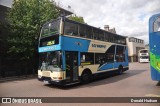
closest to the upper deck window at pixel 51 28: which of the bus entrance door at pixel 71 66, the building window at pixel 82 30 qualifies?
the bus entrance door at pixel 71 66

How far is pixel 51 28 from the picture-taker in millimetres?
11086

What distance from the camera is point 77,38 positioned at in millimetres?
11352

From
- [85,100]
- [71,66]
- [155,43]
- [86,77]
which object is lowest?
[85,100]

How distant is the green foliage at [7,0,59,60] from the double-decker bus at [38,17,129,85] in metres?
6.58

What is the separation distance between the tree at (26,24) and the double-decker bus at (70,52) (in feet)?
21.6

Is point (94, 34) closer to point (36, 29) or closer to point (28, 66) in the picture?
point (36, 29)

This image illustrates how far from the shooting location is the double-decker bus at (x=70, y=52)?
1020 cm

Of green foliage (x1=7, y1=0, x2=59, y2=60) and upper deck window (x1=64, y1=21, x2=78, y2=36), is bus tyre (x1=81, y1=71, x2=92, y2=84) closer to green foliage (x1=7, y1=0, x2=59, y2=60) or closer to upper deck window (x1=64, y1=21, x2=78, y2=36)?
upper deck window (x1=64, y1=21, x2=78, y2=36)

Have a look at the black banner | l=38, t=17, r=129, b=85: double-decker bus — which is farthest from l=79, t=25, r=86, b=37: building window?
the black banner

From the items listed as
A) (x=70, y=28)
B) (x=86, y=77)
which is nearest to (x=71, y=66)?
(x=86, y=77)

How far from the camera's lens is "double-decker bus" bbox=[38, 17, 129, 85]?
10203 millimetres

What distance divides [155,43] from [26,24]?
1347cm

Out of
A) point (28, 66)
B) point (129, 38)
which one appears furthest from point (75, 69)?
point (129, 38)

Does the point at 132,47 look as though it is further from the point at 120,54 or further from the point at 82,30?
the point at 82,30
